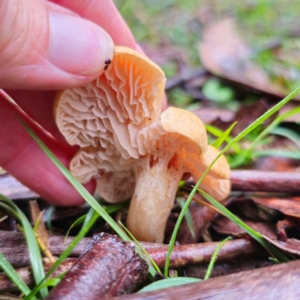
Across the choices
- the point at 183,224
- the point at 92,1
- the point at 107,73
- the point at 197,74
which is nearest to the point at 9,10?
the point at 107,73

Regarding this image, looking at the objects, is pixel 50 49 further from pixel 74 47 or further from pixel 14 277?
pixel 14 277

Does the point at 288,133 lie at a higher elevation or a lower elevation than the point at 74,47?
lower

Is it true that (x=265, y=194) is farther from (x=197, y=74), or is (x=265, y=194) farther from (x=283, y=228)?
(x=197, y=74)

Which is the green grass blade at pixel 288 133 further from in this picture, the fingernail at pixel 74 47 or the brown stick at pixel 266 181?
the fingernail at pixel 74 47

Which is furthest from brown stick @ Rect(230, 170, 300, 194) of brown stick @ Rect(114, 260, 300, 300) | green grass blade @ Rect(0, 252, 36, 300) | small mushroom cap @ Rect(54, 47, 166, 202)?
green grass blade @ Rect(0, 252, 36, 300)

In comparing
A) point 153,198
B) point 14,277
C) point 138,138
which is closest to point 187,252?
point 153,198

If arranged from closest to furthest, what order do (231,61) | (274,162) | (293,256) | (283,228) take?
(293,256) < (283,228) < (274,162) < (231,61)
